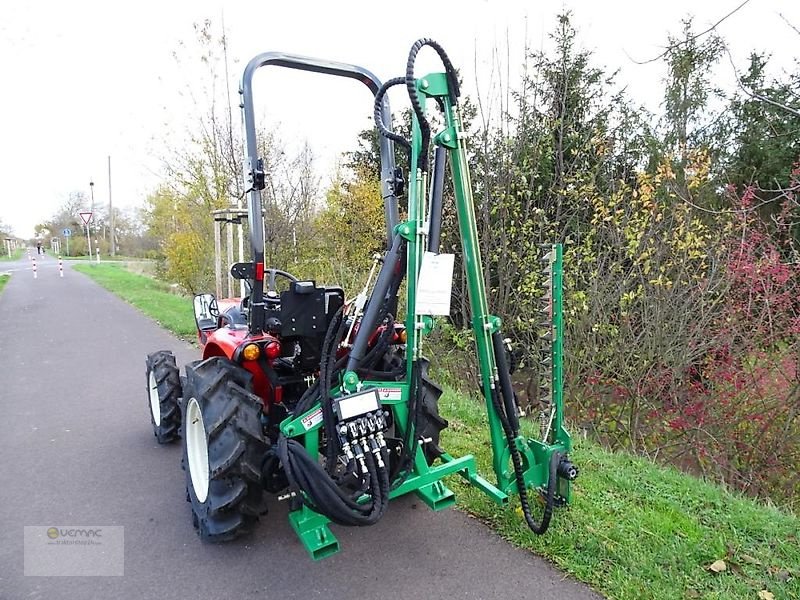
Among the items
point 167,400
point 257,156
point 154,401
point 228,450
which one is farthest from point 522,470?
point 154,401

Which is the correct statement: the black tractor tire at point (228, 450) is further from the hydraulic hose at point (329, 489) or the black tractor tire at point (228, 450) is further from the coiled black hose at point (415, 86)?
the coiled black hose at point (415, 86)

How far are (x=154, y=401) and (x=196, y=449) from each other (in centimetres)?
164

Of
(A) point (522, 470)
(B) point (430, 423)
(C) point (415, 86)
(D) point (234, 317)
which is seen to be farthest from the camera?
(D) point (234, 317)

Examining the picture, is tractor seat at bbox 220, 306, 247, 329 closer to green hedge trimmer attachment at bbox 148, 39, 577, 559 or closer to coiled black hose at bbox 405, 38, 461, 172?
green hedge trimmer attachment at bbox 148, 39, 577, 559

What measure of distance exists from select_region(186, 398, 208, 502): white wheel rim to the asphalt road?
25cm

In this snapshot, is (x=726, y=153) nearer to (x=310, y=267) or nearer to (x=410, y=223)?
(x=310, y=267)

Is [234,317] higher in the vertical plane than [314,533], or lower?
higher

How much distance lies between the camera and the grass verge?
2.51 metres

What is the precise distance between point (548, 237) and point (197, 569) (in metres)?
5.07

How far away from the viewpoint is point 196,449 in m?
3.27

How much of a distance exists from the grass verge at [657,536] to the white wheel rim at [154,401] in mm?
2495

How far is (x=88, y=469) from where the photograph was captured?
400 centimetres

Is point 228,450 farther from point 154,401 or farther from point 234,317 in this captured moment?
point 154,401

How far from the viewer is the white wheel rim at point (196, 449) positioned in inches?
124
